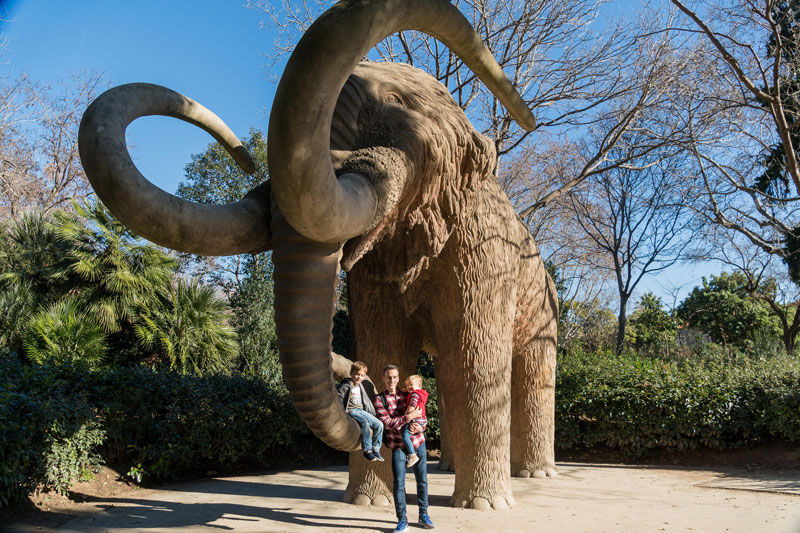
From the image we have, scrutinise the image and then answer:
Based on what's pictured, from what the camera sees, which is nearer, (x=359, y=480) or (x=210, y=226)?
(x=210, y=226)

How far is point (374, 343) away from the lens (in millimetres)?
4719

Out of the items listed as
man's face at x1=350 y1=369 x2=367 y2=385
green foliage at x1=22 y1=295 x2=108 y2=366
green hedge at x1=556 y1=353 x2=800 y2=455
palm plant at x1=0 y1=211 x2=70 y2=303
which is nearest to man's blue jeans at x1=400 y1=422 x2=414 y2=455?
man's face at x1=350 y1=369 x2=367 y2=385

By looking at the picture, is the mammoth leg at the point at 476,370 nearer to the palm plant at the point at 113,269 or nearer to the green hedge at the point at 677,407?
the green hedge at the point at 677,407

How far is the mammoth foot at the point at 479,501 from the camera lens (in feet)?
14.1

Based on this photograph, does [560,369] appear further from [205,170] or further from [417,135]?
[205,170]

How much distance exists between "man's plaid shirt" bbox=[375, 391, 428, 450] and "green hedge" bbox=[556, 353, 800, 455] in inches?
177

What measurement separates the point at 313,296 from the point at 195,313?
22.5 ft

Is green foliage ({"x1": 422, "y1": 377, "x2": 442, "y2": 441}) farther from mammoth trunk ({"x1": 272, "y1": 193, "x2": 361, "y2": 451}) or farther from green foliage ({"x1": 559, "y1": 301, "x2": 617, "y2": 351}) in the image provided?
green foliage ({"x1": 559, "y1": 301, "x2": 617, "y2": 351})

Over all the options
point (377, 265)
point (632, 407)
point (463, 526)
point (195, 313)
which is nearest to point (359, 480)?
point (463, 526)

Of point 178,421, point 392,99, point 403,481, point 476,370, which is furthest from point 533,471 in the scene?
point 392,99

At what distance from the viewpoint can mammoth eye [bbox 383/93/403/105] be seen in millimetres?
3537

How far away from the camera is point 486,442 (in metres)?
4.35

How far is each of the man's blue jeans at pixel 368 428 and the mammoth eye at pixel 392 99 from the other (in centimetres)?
179

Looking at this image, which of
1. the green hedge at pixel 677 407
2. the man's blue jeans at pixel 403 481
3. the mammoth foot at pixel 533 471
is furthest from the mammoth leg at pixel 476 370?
the green hedge at pixel 677 407
